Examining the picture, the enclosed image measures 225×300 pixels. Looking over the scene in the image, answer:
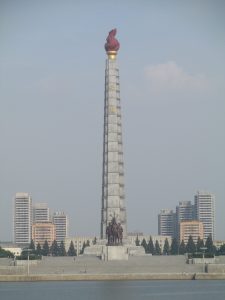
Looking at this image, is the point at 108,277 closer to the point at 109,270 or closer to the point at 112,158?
the point at 109,270

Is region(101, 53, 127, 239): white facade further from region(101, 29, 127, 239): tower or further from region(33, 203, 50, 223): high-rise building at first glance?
region(33, 203, 50, 223): high-rise building

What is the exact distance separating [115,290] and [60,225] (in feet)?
360

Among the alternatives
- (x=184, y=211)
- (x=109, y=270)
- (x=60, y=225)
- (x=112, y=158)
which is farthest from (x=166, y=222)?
(x=109, y=270)

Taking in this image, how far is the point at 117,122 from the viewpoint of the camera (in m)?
69.1

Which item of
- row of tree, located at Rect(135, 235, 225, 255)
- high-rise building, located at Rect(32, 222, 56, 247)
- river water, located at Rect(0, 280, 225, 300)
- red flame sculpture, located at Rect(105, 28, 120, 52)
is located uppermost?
red flame sculpture, located at Rect(105, 28, 120, 52)

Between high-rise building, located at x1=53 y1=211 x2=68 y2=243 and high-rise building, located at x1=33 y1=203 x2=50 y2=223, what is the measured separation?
1.67 m

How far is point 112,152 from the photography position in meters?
68.6

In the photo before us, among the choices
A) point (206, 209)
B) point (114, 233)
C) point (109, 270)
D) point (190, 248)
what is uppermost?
point (206, 209)

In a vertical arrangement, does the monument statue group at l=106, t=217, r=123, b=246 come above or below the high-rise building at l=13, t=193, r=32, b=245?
below

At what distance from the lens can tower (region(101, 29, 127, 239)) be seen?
6856cm

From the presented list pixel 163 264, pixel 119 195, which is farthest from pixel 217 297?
pixel 119 195

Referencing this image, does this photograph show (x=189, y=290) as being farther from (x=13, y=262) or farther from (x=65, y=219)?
(x=65, y=219)

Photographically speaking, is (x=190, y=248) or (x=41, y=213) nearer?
(x=190, y=248)

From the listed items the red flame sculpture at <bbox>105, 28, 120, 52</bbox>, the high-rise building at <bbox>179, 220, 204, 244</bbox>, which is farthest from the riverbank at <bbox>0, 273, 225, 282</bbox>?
the high-rise building at <bbox>179, 220, 204, 244</bbox>
